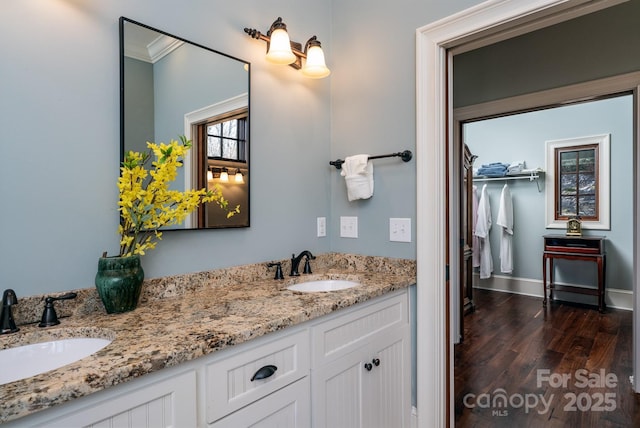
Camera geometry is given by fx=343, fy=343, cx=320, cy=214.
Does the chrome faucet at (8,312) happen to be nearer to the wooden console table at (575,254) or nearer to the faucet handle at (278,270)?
the faucet handle at (278,270)

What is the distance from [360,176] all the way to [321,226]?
387 millimetres

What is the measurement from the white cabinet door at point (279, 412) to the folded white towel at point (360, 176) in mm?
992

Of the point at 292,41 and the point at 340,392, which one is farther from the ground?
the point at 292,41

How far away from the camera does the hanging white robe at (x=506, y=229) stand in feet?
15.4

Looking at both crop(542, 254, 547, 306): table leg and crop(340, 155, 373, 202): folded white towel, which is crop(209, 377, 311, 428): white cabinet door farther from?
crop(542, 254, 547, 306): table leg

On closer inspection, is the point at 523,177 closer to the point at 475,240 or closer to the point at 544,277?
the point at 475,240

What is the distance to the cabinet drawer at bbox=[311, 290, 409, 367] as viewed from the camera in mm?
1224

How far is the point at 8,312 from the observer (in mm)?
958

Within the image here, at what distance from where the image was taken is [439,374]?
1627 mm

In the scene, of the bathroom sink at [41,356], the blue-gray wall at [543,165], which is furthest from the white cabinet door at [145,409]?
the blue-gray wall at [543,165]

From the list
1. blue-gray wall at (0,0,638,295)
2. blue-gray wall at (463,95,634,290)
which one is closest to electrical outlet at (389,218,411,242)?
blue-gray wall at (0,0,638,295)

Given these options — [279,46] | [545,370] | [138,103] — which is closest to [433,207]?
[279,46]

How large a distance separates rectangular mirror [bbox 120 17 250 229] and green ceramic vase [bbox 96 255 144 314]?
0.32 metres

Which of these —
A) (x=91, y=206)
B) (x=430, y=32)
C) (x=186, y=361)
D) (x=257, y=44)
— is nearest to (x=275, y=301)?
(x=186, y=361)
